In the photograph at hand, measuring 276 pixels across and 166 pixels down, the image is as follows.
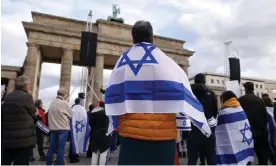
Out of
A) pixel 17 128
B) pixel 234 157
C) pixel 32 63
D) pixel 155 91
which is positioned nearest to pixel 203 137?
pixel 234 157

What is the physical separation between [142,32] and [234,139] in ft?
11.6

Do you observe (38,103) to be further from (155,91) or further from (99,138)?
(155,91)

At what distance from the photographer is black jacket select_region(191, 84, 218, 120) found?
191 inches

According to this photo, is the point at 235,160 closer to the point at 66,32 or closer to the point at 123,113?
the point at 123,113

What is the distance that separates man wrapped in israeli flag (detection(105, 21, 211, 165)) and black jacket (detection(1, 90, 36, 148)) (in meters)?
2.15

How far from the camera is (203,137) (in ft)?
15.3

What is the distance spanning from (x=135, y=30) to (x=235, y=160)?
372 centimetres

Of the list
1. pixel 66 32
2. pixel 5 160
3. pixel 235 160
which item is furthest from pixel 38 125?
pixel 66 32

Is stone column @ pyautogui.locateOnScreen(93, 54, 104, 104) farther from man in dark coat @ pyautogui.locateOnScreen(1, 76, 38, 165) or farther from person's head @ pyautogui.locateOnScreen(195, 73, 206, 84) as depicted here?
man in dark coat @ pyautogui.locateOnScreen(1, 76, 38, 165)

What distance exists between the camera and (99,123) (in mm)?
6363

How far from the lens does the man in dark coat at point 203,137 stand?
15.4ft

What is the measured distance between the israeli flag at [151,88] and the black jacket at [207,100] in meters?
2.60

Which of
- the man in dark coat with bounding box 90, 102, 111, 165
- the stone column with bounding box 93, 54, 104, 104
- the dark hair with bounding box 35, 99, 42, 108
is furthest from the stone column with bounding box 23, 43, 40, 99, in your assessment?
the man in dark coat with bounding box 90, 102, 111, 165

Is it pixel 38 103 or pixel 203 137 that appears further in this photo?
pixel 38 103
